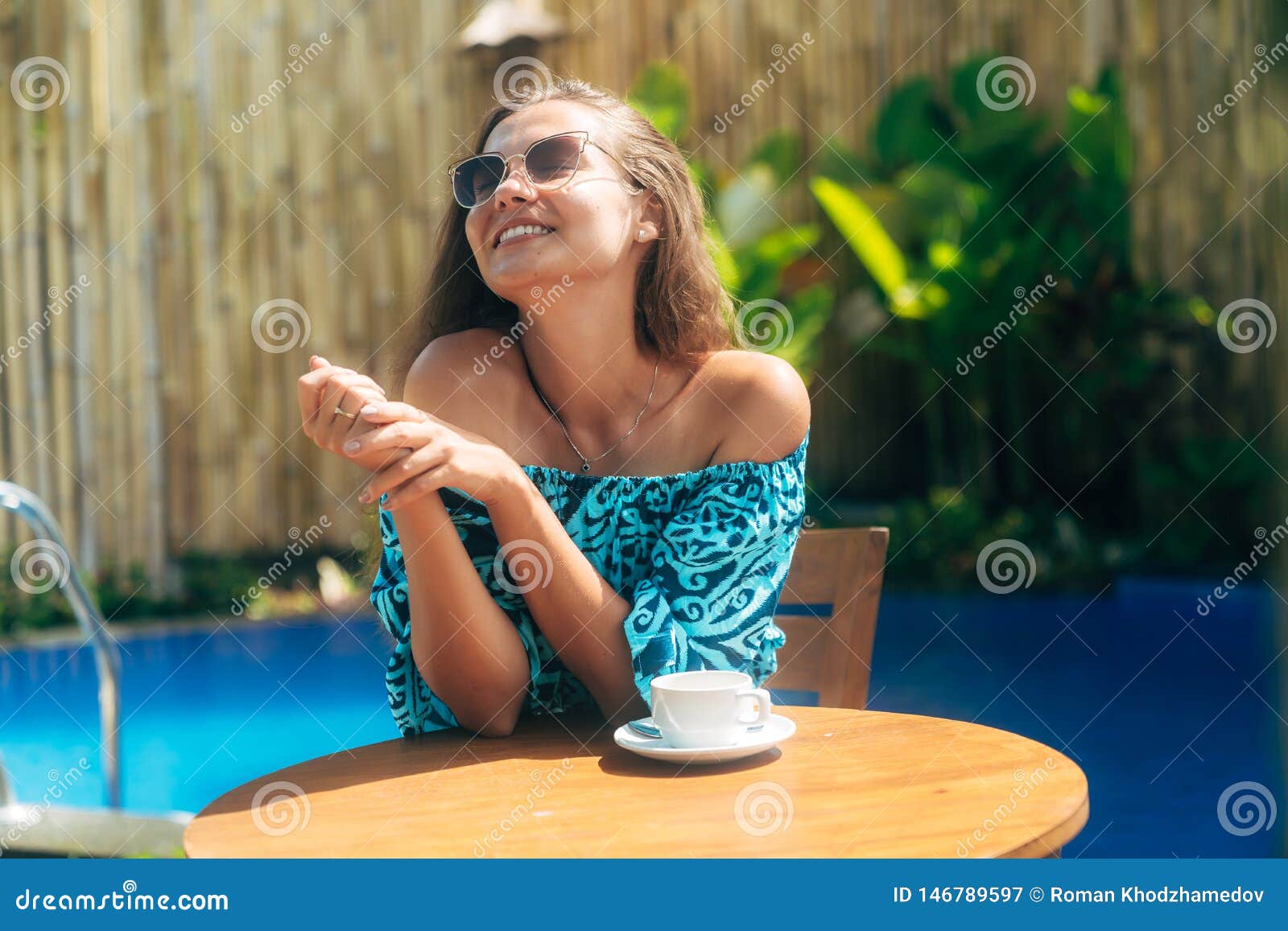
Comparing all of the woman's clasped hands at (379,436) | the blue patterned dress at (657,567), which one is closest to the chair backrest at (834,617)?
the blue patterned dress at (657,567)

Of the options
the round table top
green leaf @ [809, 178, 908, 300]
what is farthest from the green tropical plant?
the round table top

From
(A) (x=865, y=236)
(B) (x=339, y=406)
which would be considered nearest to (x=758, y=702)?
(B) (x=339, y=406)

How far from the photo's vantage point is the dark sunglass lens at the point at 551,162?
5.64 ft

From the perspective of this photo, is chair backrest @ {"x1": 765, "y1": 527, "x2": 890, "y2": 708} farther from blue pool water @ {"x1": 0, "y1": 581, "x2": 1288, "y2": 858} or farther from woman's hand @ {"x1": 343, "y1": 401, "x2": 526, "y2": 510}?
blue pool water @ {"x1": 0, "y1": 581, "x2": 1288, "y2": 858}

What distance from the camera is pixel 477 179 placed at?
1.76 metres

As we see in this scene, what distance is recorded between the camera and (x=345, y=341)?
7.18 metres

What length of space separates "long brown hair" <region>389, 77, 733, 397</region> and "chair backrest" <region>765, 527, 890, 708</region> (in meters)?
0.36

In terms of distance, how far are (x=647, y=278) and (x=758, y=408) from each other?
328 millimetres

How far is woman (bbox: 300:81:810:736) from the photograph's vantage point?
1562mm

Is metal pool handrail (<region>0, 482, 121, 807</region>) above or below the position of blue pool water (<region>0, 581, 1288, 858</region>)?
above

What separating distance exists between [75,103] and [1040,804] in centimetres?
712

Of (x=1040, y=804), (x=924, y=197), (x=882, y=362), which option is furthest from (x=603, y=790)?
(x=882, y=362)

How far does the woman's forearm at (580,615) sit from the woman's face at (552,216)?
0.31 m
